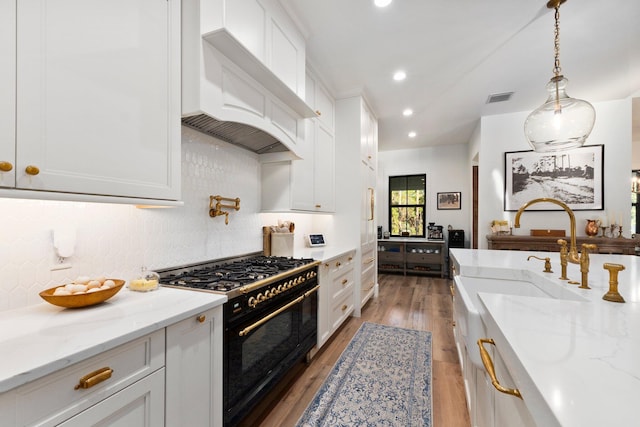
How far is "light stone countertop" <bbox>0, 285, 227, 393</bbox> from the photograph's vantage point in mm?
720

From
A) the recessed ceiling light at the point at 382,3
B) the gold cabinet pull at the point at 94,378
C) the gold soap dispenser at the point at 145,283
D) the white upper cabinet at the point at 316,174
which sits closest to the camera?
the gold cabinet pull at the point at 94,378

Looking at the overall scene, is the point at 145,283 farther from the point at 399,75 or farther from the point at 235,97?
the point at 399,75

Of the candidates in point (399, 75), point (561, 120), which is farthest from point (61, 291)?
point (399, 75)

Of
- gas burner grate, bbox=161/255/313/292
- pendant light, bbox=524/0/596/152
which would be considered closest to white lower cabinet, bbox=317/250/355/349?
gas burner grate, bbox=161/255/313/292

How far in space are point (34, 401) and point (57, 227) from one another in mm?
783

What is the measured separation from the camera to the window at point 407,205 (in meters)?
6.28

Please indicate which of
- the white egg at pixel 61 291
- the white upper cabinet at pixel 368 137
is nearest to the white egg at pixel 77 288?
the white egg at pixel 61 291

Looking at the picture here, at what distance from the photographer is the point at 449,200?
19.7 ft

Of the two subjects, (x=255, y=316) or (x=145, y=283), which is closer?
(x=145, y=283)

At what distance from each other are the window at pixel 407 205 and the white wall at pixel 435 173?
0.37 ft

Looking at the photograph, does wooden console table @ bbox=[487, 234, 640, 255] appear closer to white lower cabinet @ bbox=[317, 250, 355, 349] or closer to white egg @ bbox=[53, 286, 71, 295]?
white lower cabinet @ bbox=[317, 250, 355, 349]

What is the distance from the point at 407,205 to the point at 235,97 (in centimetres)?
544

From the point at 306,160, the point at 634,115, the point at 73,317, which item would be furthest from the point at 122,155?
the point at 634,115

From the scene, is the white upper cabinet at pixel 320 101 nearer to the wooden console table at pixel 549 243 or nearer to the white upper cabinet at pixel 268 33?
the white upper cabinet at pixel 268 33
